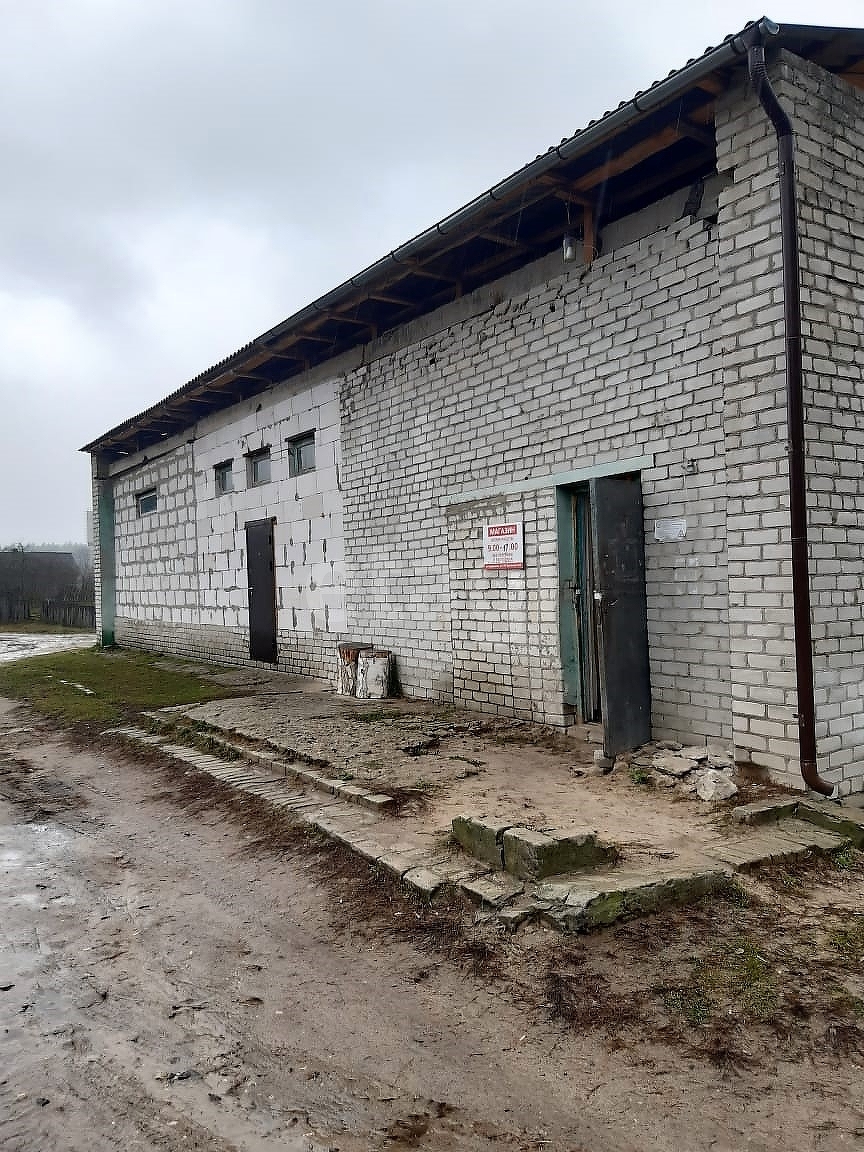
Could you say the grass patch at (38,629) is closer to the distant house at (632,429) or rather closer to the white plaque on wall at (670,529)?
the distant house at (632,429)

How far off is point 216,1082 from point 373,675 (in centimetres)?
678

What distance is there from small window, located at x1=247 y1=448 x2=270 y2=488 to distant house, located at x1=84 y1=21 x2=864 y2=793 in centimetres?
156

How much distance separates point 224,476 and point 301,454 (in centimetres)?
272

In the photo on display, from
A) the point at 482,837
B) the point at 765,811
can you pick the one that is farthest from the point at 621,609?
the point at 482,837

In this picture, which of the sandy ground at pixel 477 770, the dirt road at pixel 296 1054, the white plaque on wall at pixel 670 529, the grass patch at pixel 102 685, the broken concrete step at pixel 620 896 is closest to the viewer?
the dirt road at pixel 296 1054

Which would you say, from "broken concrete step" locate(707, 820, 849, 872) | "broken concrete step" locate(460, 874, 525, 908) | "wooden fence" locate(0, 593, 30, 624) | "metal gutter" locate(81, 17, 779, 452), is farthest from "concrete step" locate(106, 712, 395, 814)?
"wooden fence" locate(0, 593, 30, 624)

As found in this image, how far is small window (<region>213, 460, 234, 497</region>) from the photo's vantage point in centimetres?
1322

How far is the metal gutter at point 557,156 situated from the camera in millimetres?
4887

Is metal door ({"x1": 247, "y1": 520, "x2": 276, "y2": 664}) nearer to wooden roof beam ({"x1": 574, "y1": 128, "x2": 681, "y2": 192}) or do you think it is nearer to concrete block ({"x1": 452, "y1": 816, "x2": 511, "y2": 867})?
wooden roof beam ({"x1": 574, "y1": 128, "x2": 681, "y2": 192})

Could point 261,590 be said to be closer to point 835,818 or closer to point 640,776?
point 640,776

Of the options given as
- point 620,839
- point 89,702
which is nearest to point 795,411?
point 620,839

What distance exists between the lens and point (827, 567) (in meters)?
5.23

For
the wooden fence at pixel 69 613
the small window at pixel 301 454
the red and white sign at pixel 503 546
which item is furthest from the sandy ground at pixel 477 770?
the wooden fence at pixel 69 613

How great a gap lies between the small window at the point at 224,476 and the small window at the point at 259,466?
2.19ft
